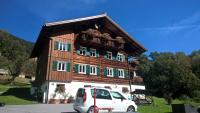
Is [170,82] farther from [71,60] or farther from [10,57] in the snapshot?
[10,57]

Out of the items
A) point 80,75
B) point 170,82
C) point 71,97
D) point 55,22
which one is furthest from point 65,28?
point 170,82

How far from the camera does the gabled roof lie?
33141mm

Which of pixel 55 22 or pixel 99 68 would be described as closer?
pixel 55 22

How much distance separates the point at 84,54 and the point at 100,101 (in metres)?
21.2

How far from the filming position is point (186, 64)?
59.9 m

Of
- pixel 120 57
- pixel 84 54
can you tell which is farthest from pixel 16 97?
pixel 120 57

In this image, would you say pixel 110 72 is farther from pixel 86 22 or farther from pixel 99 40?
pixel 86 22

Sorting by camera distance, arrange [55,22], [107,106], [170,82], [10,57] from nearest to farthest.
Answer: [107,106]
[55,22]
[170,82]
[10,57]

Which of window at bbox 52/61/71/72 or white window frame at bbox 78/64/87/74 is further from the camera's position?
white window frame at bbox 78/64/87/74

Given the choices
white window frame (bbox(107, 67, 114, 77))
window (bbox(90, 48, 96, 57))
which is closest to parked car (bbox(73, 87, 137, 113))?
window (bbox(90, 48, 96, 57))

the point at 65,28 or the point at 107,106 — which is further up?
the point at 65,28

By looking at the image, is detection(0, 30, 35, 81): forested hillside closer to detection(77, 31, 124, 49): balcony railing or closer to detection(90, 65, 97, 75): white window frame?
detection(77, 31, 124, 49): balcony railing

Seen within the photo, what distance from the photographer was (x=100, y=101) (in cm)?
1576

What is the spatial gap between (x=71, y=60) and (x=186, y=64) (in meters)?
36.9
